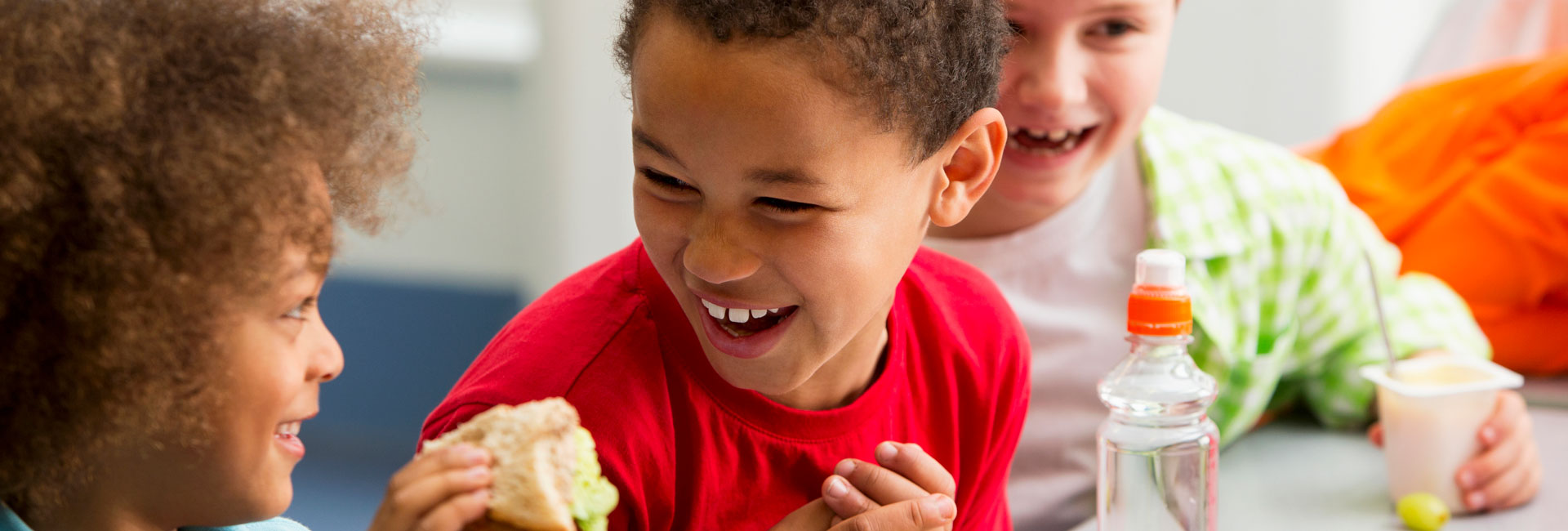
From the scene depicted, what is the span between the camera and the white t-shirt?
54.1 inches

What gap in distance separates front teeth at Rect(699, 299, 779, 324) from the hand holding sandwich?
21 centimetres

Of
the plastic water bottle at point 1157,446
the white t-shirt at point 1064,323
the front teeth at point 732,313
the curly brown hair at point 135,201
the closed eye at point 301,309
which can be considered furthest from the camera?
the white t-shirt at point 1064,323

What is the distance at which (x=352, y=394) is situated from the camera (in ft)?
10.7

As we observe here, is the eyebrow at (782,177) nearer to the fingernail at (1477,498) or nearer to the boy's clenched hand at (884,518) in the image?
the boy's clenched hand at (884,518)

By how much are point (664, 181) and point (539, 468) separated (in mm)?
218

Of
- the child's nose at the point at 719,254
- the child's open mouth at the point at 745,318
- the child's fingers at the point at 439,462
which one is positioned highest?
the child's nose at the point at 719,254

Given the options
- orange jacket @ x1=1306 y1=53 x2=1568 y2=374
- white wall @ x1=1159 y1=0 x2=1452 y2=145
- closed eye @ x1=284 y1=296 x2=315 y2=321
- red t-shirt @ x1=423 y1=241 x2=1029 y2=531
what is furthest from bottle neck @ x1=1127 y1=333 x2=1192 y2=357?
white wall @ x1=1159 y1=0 x2=1452 y2=145

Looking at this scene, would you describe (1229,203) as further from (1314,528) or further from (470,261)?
(470,261)

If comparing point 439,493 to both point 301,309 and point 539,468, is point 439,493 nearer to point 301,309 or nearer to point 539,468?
point 539,468

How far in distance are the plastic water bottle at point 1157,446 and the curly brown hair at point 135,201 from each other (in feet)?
2.11

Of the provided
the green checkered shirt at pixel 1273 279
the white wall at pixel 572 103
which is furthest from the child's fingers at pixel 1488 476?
the white wall at pixel 572 103

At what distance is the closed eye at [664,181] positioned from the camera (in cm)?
81

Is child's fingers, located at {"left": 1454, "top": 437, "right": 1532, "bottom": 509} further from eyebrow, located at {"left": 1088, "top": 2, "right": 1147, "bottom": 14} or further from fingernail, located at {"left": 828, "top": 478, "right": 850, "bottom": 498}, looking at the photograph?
fingernail, located at {"left": 828, "top": 478, "right": 850, "bottom": 498}

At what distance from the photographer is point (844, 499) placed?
2.88 feet
